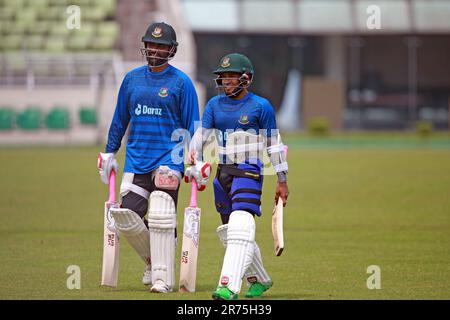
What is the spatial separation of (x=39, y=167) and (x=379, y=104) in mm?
24488

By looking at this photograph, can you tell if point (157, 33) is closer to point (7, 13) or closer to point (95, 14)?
point (95, 14)

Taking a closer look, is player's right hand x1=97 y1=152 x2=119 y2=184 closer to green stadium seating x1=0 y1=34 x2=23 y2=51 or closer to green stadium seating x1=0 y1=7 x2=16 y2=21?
green stadium seating x1=0 y1=34 x2=23 y2=51

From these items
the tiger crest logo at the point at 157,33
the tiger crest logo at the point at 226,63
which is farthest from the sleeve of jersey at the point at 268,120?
the tiger crest logo at the point at 157,33

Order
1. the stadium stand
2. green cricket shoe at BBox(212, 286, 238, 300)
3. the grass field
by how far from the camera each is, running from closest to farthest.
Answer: green cricket shoe at BBox(212, 286, 238, 300) → the grass field → the stadium stand

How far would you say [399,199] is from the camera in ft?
62.1

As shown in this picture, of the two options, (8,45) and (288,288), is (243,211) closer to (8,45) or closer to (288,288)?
(288,288)

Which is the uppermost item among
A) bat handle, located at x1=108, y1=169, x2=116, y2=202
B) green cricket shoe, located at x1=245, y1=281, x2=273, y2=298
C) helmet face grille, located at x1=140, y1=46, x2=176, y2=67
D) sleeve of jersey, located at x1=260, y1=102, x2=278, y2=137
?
helmet face grille, located at x1=140, y1=46, x2=176, y2=67

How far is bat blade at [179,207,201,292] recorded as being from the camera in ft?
31.1

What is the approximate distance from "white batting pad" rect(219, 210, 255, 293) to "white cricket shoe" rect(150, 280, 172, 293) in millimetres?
705

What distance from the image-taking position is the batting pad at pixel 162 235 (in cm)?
959

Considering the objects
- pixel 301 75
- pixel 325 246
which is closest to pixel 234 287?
pixel 325 246

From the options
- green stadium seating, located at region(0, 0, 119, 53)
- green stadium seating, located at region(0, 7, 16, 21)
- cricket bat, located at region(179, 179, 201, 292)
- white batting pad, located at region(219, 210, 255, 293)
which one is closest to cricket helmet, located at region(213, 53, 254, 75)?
cricket bat, located at region(179, 179, 201, 292)

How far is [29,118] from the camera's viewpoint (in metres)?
33.3

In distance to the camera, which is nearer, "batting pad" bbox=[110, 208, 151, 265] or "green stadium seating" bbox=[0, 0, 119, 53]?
"batting pad" bbox=[110, 208, 151, 265]
